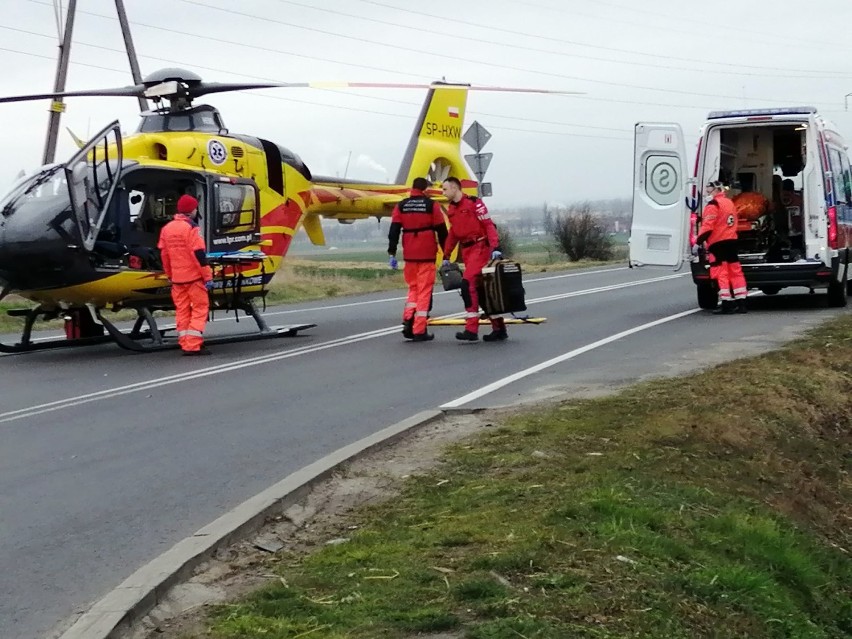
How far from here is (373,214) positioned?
70.2 feet

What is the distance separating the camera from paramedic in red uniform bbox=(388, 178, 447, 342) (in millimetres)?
15992

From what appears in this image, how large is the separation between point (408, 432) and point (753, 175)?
44.3 ft

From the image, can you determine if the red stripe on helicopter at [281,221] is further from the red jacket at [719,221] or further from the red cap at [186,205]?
the red jacket at [719,221]

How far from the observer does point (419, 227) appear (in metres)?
16.0

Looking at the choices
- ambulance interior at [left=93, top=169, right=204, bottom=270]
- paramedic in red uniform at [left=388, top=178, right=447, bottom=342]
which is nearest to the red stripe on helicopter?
ambulance interior at [left=93, top=169, right=204, bottom=270]

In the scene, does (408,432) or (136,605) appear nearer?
(136,605)

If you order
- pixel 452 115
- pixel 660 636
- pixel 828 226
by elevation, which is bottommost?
pixel 660 636

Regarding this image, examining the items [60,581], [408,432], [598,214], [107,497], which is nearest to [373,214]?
[408,432]

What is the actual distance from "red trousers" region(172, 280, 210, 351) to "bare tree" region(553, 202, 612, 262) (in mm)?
33072

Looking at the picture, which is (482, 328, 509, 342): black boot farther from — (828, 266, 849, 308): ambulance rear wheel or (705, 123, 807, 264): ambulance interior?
(828, 266, 849, 308): ambulance rear wheel

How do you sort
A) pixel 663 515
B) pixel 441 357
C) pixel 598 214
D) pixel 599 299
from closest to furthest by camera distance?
pixel 663 515 < pixel 441 357 < pixel 599 299 < pixel 598 214

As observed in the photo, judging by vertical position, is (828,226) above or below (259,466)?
above

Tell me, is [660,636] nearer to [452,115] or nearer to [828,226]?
[828,226]

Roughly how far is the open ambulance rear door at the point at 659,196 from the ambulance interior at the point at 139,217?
252 inches
